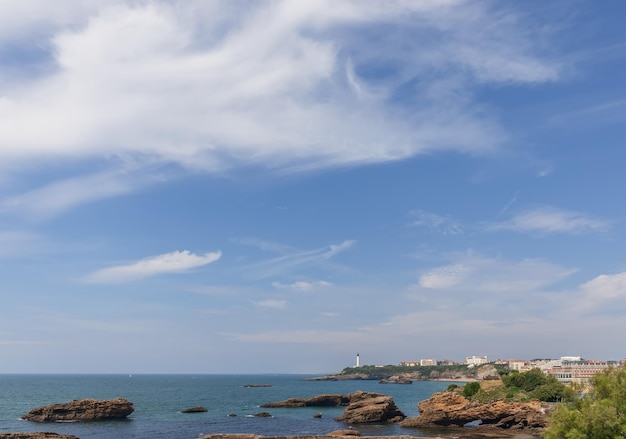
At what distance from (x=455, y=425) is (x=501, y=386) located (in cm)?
2394

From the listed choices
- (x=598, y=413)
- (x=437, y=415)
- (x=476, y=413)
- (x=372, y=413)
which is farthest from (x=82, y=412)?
(x=598, y=413)

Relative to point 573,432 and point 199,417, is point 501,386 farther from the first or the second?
point 573,432

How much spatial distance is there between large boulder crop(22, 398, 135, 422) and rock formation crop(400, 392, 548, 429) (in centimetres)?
5122

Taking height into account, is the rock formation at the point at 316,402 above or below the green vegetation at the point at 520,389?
below

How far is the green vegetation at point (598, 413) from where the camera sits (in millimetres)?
31906

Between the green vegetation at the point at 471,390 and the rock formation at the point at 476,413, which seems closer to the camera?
the rock formation at the point at 476,413

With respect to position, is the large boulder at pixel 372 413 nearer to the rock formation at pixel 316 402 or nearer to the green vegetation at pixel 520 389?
the green vegetation at pixel 520 389

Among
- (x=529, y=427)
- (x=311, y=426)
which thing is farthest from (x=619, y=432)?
(x=311, y=426)

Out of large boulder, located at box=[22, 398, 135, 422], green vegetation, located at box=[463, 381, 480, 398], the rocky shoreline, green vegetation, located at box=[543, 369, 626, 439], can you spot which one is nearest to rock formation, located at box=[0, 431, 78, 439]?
the rocky shoreline

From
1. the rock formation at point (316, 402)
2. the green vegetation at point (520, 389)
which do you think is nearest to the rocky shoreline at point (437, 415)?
the green vegetation at point (520, 389)

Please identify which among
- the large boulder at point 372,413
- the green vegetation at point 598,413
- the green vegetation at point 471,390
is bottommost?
the large boulder at point 372,413

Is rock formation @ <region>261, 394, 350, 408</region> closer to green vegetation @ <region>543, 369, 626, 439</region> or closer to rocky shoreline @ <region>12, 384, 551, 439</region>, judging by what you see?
rocky shoreline @ <region>12, 384, 551, 439</region>

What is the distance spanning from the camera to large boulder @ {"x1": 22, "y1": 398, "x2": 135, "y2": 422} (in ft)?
306

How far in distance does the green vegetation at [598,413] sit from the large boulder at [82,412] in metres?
81.6
